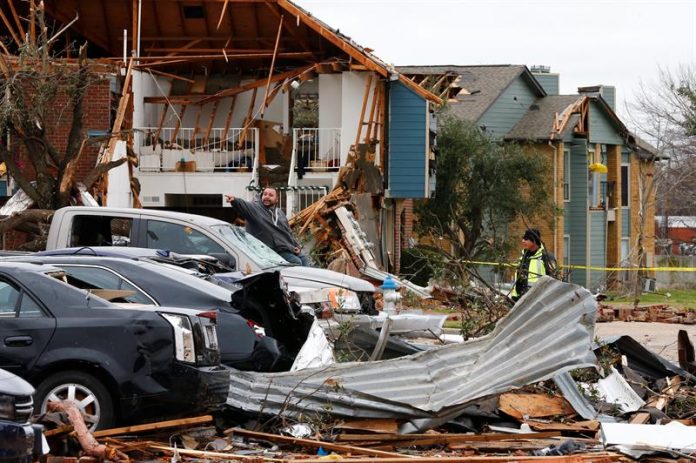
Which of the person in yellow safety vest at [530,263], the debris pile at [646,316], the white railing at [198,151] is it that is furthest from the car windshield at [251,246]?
the white railing at [198,151]

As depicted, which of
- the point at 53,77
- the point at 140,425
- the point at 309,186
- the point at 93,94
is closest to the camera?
the point at 140,425

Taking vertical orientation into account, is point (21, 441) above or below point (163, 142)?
below

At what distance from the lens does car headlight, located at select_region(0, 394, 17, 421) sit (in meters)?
7.64

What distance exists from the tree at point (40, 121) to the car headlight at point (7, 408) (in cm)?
1374

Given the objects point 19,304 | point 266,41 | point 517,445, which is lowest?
point 517,445

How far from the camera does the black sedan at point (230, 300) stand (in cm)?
1192

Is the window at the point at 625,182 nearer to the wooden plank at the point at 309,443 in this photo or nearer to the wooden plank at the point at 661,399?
the wooden plank at the point at 661,399

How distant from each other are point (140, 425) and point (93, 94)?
1809 cm

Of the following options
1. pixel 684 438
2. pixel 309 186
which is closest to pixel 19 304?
pixel 684 438

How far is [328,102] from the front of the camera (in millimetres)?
32094

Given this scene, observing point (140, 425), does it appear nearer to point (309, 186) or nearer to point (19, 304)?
point (19, 304)

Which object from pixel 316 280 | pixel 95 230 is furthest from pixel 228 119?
pixel 316 280

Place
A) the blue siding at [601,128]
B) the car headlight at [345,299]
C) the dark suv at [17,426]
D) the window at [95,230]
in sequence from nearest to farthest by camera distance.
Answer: the dark suv at [17,426]
the car headlight at [345,299]
the window at [95,230]
the blue siding at [601,128]

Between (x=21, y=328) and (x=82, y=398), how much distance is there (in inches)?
28.2
